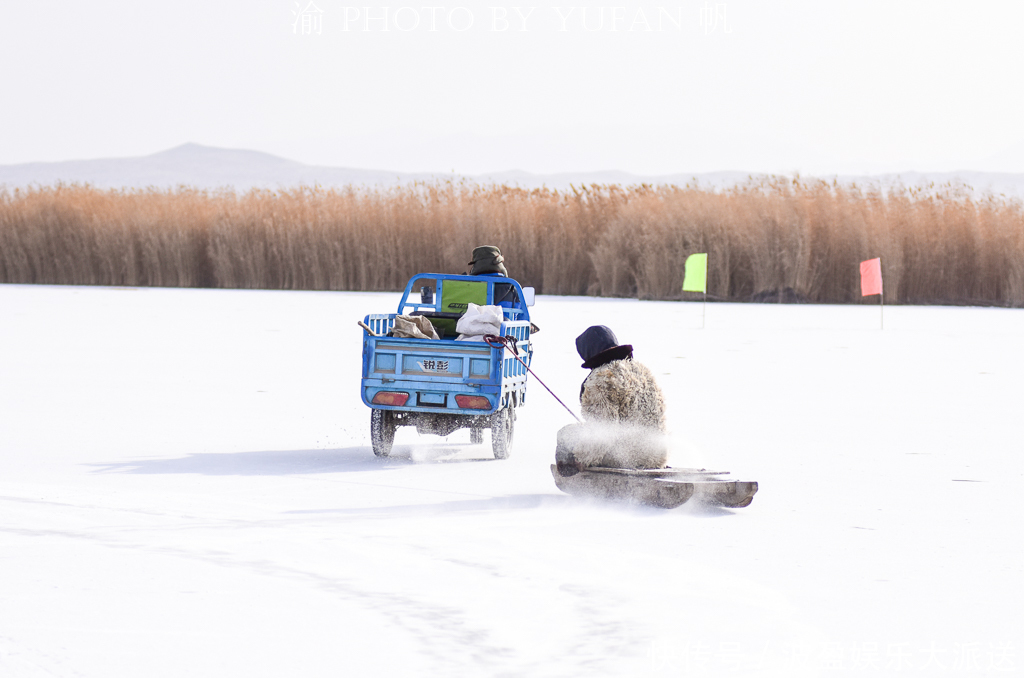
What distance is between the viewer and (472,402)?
729cm

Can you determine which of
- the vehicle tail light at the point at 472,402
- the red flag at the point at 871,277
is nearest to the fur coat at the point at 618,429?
the vehicle tail light at the point at 472,402

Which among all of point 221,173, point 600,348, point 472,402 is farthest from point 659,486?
point 221,173

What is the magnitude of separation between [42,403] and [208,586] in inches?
216

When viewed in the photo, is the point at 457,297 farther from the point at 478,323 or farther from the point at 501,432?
the point at 501,432

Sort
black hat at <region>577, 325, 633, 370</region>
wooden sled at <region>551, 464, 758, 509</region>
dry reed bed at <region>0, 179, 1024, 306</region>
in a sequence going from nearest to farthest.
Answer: wooden sled at <region>551, 464, 758, 509</region>, black hat at <region>577, 325, 633, 370</region>, dry reed bed at <region>0, 179, 1024, 306</region>

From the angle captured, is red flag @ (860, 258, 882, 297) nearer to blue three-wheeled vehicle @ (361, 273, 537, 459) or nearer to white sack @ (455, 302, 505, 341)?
white sack @ (455, 302, 505, 341)

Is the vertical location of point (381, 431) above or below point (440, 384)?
below

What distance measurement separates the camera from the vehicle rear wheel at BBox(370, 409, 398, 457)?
24.7ft

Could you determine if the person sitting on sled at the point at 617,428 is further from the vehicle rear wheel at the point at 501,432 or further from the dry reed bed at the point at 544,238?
the dry reed bed at the point at 544,238

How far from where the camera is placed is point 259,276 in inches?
1157

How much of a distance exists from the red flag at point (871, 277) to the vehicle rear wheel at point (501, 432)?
1268cm

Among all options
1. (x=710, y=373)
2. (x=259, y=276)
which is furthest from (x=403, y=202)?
(x=710, y=373)

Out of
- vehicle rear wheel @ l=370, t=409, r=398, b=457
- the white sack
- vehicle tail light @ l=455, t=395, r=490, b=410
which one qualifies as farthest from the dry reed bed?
vehicle tail light @ l=455, t=395, r=490, b=410

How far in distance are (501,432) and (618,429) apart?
4.77ft
